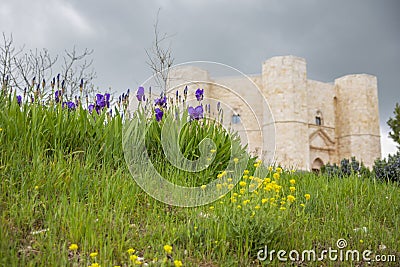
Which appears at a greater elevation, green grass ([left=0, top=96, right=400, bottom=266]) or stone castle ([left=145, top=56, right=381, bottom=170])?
stone castle ([left=145, top=56, right=381, bottom=170])

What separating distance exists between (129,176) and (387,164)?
483 cm

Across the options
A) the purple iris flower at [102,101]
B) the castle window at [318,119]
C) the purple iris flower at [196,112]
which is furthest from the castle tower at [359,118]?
the purple iris flower at [102,101]

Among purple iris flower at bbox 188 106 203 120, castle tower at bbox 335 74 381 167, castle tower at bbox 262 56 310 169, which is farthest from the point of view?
castle tower at bbox 335 74 381 167

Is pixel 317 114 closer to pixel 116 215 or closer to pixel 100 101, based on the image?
pixel 100 101

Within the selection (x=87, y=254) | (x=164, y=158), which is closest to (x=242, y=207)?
(x=87, y=254)

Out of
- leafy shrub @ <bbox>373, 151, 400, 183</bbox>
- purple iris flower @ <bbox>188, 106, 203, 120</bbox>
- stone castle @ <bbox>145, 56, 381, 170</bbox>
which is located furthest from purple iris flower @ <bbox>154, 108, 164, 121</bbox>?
stone castle @ <bbox>145, 56, 381, 170</bbox>

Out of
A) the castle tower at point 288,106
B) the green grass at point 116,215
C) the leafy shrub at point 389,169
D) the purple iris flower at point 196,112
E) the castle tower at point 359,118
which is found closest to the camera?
the green grass at point 116,215

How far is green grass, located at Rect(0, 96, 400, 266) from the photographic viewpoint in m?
2.55

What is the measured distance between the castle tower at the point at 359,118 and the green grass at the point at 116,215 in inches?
1143

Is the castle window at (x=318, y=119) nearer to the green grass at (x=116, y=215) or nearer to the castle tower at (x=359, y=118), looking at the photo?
the castle tower at (x=359, y=118)

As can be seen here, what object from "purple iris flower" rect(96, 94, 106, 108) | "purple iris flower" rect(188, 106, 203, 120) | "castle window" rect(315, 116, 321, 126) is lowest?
"purple iris flower" rect(188, 106, 203, 120)

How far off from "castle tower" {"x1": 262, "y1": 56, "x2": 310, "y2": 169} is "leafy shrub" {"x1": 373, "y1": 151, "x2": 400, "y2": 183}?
849 inches

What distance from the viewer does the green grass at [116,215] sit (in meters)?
2.55

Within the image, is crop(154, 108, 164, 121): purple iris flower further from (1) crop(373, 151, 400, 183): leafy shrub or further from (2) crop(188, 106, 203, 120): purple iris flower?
(1) crop(373, 151, 400, 183): leafy shrub
